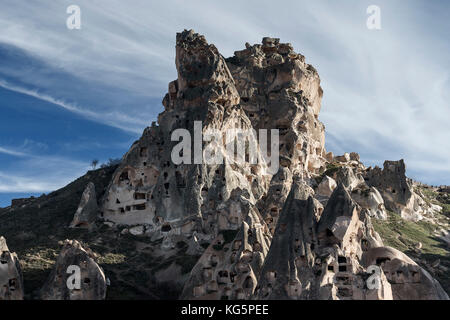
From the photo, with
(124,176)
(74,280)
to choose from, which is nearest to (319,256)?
(74,280)

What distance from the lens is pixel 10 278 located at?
61438 millimetres

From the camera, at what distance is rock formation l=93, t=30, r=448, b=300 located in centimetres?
5416

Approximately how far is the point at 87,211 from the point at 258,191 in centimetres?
2341

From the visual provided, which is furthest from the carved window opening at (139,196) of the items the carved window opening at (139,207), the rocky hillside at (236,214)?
the carved window opening at (139,207)

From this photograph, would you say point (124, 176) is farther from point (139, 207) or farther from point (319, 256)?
point (319, 256)

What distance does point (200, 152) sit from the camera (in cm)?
8588

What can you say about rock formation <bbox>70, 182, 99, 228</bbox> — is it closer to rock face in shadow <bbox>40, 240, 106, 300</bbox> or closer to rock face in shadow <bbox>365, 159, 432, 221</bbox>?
rock face in shadow <bbox>40, 240, 106, 300</bbox>

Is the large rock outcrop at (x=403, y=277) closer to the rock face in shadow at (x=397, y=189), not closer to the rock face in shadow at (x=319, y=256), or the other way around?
the rock face in shadow at (x=319, y=256)

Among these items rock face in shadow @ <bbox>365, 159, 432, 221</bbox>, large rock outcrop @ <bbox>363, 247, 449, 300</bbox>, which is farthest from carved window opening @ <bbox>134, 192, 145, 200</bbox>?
rock face in shadow @ <bbox>365, 159, 432, 221</bbox>

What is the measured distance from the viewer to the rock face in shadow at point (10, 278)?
199 ft

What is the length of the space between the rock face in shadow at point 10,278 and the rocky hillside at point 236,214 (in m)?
0.22
